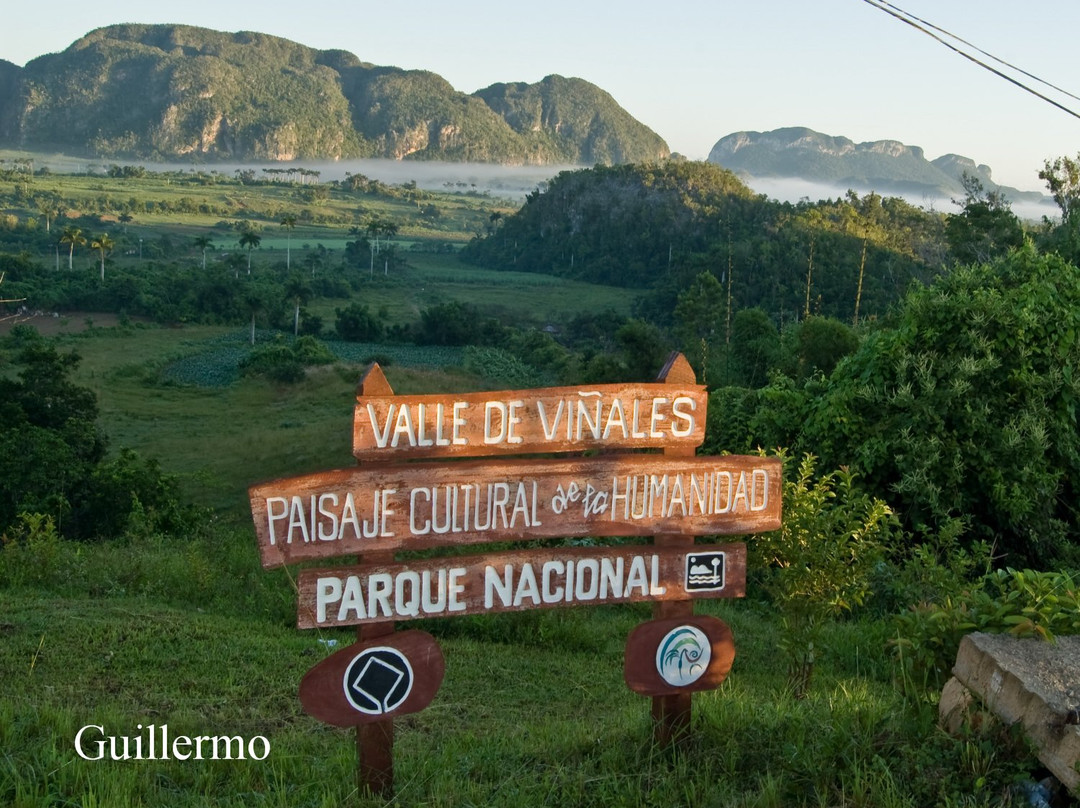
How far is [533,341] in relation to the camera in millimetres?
54188

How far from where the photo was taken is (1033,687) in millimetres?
3475

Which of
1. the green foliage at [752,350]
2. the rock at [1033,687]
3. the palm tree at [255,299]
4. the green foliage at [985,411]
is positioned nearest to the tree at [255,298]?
the palm tree at [255,299]

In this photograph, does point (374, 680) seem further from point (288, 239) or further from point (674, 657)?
point (288, 239)

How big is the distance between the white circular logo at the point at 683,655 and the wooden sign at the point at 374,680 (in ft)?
2.87

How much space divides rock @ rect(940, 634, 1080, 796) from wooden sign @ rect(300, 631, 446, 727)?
1.94 m

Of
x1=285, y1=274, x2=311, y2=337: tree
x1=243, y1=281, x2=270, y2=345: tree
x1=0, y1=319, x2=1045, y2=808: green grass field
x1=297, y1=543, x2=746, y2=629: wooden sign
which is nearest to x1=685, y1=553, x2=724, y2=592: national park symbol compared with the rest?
x1=297, y1=543, x2=746, y2=629: wooden sign

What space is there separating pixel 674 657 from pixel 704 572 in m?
0.35

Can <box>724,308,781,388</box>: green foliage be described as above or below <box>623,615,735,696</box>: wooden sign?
below

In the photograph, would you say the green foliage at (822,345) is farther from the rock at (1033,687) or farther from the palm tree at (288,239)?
the palm tree at (288,239)

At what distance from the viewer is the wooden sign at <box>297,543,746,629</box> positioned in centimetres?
360

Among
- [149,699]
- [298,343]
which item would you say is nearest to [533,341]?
[298,343]

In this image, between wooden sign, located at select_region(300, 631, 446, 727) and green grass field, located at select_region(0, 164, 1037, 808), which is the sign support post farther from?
green grass field, located at select_region(0, 164, 1037, 808)

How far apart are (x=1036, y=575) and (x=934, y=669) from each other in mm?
556

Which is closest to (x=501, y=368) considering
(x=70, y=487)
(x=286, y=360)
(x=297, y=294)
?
(x=286, y=360)
